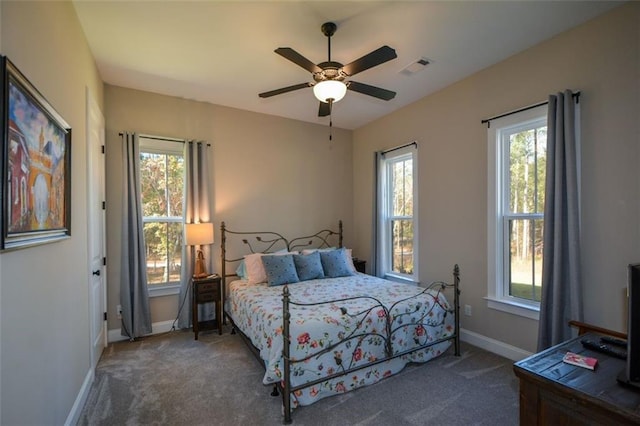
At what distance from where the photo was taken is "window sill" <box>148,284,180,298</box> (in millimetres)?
3816

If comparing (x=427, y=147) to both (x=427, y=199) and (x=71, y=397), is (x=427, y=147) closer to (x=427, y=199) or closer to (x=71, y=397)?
(x=427, y=199)

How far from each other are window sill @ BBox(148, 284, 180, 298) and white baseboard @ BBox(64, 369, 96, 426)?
1.19 meters

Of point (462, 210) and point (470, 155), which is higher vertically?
point (470, 155)

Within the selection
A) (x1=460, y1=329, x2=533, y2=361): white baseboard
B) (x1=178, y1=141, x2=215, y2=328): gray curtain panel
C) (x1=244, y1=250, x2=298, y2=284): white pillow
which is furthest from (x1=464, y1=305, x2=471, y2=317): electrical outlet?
(x1=178, y1=141, x2=215, y2=328): gray curtain panel

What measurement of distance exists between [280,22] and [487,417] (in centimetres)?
339

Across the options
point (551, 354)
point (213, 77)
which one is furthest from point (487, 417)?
point (213, 77)

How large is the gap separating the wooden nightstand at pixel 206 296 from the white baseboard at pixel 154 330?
318 mm

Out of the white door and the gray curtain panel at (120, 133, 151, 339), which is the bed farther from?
the white door

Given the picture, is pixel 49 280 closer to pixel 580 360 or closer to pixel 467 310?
pixel 580 360

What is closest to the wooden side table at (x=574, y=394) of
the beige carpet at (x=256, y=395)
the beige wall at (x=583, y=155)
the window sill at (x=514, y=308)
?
the beige carpet at (x=256, y=395)

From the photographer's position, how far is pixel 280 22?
2.47 m

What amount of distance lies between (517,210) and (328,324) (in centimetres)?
228

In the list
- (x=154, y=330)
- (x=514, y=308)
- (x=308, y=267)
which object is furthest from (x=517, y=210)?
(x=154, y=330)

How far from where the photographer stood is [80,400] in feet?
7.48
